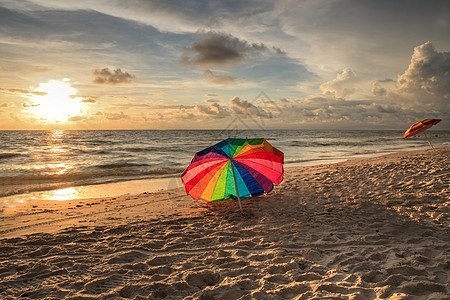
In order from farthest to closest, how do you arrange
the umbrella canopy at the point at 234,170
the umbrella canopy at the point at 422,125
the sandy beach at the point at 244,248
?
the umbrella canopy at the point at 422,125 < the umbrella canopy at the point at 234,170 < the sandy beach at the point at 244,248

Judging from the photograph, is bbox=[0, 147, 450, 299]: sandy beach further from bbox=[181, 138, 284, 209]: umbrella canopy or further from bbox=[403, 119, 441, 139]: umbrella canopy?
bbox=[403, 119, 441, 139]: umbrella canopy

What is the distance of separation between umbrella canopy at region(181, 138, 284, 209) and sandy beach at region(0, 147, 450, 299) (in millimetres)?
603

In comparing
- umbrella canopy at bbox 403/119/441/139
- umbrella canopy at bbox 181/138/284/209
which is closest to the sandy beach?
umbrella canopy at bbox 181/138/284/209

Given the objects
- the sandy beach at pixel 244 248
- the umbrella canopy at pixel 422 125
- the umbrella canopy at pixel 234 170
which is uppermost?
the umbrella canopy at pixel 422 125

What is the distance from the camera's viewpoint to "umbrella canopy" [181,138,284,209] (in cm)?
635

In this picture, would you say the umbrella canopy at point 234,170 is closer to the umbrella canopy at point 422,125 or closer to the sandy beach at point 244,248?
the sandy beach at point 244,248

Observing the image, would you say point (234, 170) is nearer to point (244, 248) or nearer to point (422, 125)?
point (244, 248)

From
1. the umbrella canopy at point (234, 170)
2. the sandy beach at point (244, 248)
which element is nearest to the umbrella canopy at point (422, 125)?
the sandy beach at point (244, 248)

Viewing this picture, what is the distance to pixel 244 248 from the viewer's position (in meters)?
4.54

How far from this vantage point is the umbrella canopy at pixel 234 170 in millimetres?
6348

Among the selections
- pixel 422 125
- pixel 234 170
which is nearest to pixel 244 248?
pixel 234 170

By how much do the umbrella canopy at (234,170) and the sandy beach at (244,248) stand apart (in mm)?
603

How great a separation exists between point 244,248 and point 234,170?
2266 mm

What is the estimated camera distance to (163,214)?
22.1 ft
